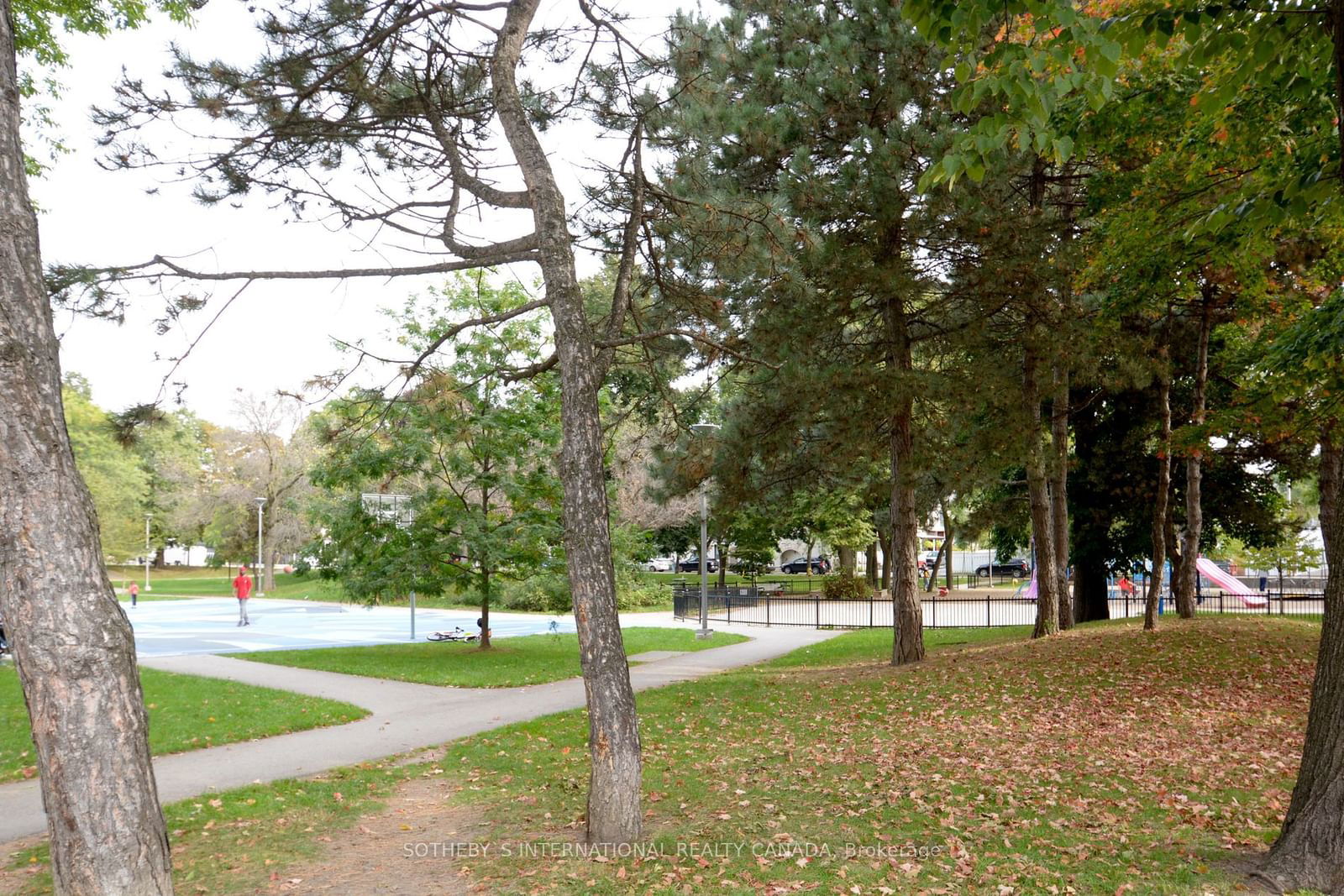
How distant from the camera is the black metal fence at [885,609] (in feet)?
84.9

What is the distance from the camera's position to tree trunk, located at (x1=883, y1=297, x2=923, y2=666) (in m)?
14.1

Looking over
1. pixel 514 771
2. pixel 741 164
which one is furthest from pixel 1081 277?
pixel 514 771

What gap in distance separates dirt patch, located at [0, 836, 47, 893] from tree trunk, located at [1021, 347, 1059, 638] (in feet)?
41.6

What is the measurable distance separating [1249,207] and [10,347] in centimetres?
738

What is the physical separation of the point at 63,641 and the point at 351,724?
742cm

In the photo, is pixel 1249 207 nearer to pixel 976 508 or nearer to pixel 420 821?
pixel 420 821

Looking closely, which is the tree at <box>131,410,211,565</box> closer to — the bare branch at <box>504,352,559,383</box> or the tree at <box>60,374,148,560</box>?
the tree at <box>60,374,148,560</box>

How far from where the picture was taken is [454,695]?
1325 cm

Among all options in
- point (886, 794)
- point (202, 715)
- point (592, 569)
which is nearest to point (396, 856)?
point (592, 569)

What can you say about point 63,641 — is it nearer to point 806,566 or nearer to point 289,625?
point 289,625

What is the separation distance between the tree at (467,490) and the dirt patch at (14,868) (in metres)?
9.82

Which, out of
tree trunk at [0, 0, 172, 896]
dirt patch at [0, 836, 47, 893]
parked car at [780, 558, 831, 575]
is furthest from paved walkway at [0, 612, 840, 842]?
parked car at [780, 558, 831, 575]

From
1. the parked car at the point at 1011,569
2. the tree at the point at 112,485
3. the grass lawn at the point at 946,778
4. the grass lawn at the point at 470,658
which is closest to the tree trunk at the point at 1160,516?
the grass lawn at the point at 946,778

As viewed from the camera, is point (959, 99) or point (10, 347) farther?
point (959, 99)
